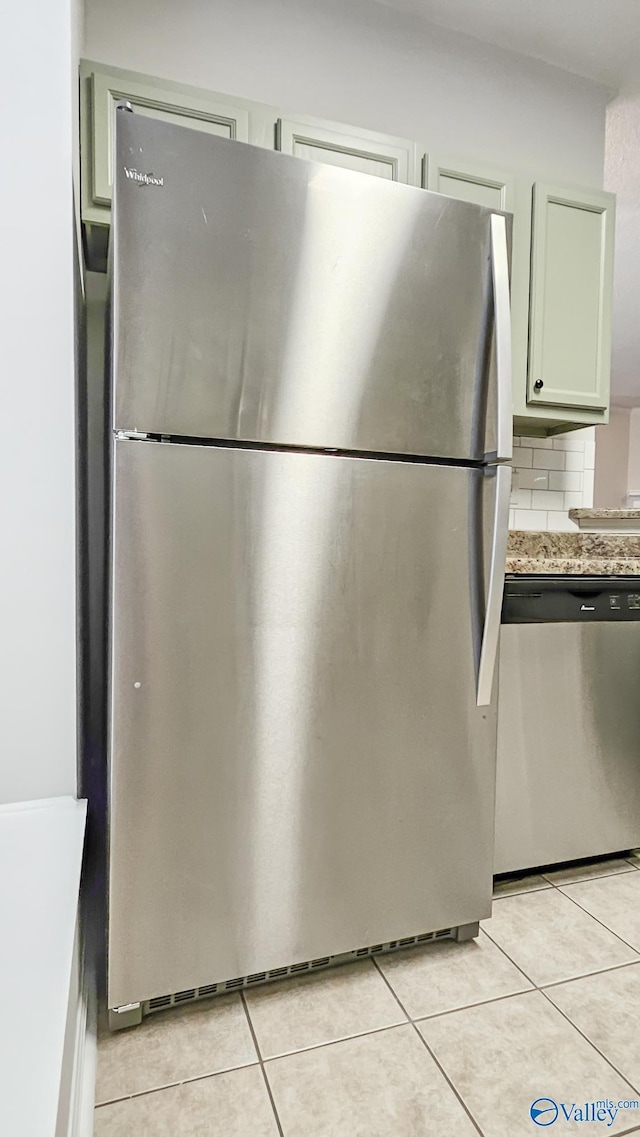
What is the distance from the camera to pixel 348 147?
185 cm

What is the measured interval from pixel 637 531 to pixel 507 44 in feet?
6.39

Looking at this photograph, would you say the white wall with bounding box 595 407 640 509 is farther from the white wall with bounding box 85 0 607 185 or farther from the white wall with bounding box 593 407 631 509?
the white wall with bounding box 85 0 607 185

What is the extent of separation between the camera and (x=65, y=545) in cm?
138

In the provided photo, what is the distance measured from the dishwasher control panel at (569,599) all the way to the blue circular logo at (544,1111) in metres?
0.95

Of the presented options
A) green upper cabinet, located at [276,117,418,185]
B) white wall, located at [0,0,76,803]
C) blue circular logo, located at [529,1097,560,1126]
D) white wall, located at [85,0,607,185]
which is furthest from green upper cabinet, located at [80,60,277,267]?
blue circular logo, located at [529,1097,560,1126]

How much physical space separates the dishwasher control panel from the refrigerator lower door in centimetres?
30

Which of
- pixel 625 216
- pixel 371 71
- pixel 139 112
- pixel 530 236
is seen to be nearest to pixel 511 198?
pixel 530 236

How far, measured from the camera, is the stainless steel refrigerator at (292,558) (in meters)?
1.14

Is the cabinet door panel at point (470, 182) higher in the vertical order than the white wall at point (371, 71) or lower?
lower

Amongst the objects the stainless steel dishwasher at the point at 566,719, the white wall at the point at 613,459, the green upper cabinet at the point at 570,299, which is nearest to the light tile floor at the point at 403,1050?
the stainless steel dishwasher at the point at 566,719

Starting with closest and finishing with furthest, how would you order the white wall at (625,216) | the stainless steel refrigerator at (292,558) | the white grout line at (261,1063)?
the white grout line at (261,1063) < the stainless steel refrigerator at (292,558) < the white wall at (625,216)

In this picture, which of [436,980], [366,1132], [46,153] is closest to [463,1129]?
[366,1132]

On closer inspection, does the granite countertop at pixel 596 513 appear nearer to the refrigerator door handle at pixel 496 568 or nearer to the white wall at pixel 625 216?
the refrigerator door handle at pixel 496 568

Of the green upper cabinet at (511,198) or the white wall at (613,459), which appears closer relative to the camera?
the green upper cabinet at (511,198)
